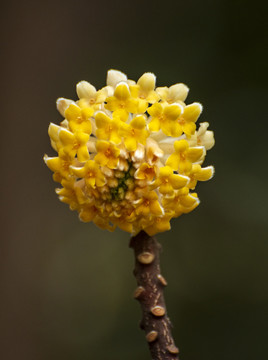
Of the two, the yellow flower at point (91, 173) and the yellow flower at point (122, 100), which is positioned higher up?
the yellow flower at point (122, 100)

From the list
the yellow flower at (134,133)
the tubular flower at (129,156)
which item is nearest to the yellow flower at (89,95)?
the tubular flower at (129,156)

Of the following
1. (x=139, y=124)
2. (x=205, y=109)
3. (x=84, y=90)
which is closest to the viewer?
(x=139, y=124)

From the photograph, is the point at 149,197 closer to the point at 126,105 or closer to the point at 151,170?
the point at 151,170

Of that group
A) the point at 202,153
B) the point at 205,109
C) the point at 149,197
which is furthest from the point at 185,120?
the point at 205,109

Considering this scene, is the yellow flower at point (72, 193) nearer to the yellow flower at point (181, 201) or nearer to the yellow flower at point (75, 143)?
the yellow flower at point (75, 143)

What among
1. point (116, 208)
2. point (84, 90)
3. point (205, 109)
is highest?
point (205, 109)

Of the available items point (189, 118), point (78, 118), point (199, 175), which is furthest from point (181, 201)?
point (78, 118)

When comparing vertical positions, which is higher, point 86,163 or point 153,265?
point 86,163
